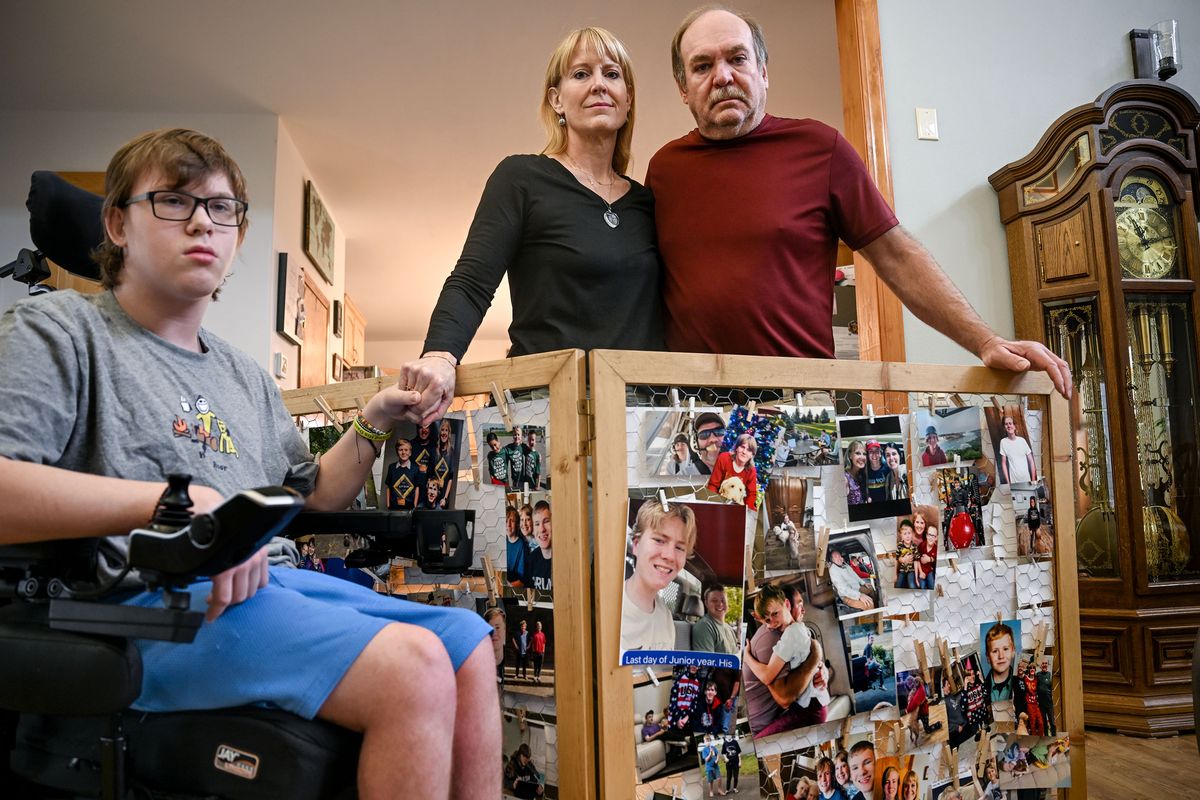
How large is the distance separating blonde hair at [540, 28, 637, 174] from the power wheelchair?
106cm

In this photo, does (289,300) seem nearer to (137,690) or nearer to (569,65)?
(569,65)

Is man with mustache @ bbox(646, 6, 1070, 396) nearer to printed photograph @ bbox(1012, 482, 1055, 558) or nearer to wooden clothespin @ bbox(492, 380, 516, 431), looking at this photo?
printed photograph @ bbox(1012, 482, 1055, 558)

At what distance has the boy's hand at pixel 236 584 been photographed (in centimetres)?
85

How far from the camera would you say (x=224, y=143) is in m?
4.41

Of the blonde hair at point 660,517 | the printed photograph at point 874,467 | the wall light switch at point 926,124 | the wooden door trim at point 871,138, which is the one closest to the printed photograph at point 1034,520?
the printed photograph at point 874,467

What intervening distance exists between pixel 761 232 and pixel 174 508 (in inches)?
41.7

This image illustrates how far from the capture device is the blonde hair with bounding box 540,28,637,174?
1574mm

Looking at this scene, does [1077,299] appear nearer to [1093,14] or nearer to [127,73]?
[1093,14]

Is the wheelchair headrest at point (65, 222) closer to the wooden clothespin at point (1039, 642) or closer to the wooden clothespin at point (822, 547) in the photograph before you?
→ the wooden clothespin at point (822, 547)

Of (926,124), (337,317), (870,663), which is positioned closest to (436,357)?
(870,663)

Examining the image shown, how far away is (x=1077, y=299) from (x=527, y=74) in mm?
2618

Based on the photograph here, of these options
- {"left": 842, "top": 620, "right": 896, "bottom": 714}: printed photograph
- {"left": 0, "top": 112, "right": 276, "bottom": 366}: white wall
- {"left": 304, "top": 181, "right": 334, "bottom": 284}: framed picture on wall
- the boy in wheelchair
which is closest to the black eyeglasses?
the boy in wheelchair

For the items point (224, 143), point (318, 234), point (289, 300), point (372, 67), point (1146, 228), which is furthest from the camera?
point (318, 234)

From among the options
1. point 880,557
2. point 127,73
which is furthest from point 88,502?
point 127,73
